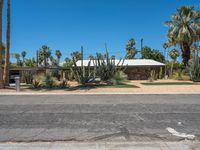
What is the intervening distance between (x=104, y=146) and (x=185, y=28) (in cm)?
3194

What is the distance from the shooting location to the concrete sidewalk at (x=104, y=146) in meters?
5.49

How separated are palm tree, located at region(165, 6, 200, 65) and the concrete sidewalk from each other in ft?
99.0

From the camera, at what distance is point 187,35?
110ft

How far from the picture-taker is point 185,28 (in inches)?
1351

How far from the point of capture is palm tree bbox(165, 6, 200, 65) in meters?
33.9

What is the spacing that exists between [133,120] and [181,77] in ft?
87.2

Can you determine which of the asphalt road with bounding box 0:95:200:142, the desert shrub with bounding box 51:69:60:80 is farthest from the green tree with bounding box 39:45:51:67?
the asphalt road with bounding box 0:95:200:142

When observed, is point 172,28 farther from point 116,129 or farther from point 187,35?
point 116,129

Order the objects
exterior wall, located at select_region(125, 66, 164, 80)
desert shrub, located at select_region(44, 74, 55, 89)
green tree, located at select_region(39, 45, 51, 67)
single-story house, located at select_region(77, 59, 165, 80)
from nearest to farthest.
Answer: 1. desert shrub, located at select_region(44, 74, 55, 89)
2. single-story house, located at select_region(77, 59, 165, 80)
3. exterior wall, located at select_region(125, 66, 164, 80)
4. green tree, located at select_region(39, 45, 51, 67)

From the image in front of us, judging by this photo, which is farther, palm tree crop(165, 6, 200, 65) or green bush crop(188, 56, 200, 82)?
palm tree crop(165, 6, 200, 65)

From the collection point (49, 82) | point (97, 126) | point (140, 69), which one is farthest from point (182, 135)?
point (140, 69)

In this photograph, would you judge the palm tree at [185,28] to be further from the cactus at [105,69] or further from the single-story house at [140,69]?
the cactus at [105,69]

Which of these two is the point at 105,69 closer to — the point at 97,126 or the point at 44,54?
the point at 97,126

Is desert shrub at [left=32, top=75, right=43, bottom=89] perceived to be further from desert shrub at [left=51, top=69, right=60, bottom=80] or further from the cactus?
desert shrub at [left=51, top=69, right=60, bottom=80]
